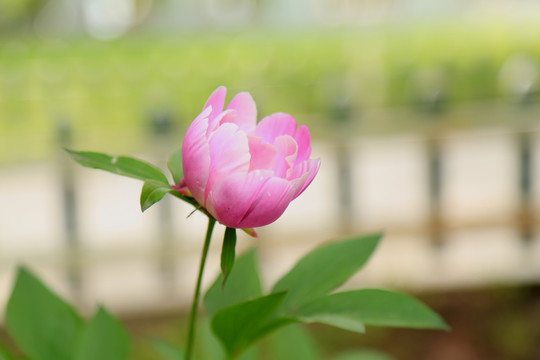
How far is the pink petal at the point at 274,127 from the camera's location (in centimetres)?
57

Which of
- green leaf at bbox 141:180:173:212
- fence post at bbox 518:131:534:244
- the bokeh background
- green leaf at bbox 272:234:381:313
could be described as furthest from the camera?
fence post at bbox 518:131:534:244

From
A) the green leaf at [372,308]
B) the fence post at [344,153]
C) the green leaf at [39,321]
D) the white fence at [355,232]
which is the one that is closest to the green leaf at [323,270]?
the green leaf at [372,308]

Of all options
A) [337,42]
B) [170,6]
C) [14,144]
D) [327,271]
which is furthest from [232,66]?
[170,6]

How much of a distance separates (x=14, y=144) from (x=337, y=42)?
10.2 meters

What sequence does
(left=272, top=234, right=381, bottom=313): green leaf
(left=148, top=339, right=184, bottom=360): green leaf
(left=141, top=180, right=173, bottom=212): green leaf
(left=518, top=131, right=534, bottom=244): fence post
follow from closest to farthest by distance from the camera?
(left=141, top=180, right=173, bottom=212): green leaf, (left=272, top=234, right=381, bottom=313): green leaf, (left=148, top=339, right=184, bottom=360): green leaf, (left=518, top=131, right=534, bottom=244): fence post

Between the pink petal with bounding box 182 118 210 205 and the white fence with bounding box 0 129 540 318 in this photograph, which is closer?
the pink petal with bounding box 182 118 210 205

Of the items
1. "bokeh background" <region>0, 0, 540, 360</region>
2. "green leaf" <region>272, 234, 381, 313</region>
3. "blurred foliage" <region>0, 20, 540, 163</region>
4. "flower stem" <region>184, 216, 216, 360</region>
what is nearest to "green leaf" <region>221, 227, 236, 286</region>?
"flower stem" <region>184, 216, 216, 360</region>

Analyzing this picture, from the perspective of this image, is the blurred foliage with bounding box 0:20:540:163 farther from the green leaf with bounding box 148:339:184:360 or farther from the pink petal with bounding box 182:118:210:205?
the pink petal with bounding box 182:118:210:205

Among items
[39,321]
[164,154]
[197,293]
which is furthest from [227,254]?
[164,154]

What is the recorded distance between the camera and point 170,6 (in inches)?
832

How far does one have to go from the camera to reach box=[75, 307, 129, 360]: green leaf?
0.72m

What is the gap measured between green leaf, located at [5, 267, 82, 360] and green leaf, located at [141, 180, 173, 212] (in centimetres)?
27

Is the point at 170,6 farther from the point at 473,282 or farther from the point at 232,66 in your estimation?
the point at 473,282

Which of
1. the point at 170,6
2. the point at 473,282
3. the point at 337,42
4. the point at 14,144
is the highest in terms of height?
the point at 170,6
